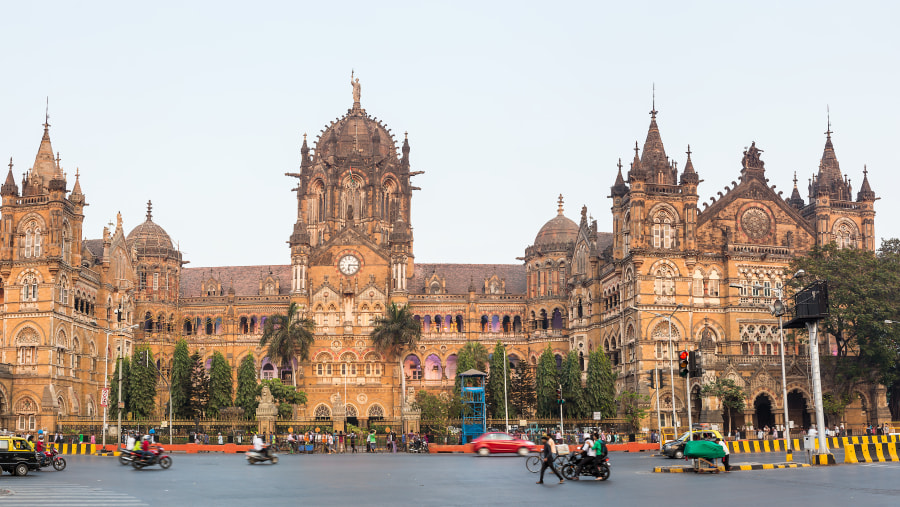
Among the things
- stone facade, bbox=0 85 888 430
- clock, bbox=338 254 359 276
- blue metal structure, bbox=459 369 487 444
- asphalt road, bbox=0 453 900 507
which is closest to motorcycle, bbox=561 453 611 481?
asphalt road, bbox=0 453 900 507

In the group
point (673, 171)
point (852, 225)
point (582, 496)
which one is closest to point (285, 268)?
point (673, 171)

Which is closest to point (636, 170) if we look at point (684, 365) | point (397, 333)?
point (397, 333)

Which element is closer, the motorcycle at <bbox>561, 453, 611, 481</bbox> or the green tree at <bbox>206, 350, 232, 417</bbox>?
the motorcycle at <bbox>561, 453, 611, 481</bbox>

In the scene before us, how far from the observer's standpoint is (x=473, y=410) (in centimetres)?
7419

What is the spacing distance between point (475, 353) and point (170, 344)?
3106 centimetres

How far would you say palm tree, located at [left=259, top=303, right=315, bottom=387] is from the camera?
98688mm

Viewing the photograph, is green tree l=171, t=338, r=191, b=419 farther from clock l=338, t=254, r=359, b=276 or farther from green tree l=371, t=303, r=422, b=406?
clock l=338, t=254, r=359, b=276

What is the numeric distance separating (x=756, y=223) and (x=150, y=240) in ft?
192

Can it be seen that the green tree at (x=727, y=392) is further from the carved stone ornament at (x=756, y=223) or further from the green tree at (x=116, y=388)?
the green tree at (x=116, y=388)

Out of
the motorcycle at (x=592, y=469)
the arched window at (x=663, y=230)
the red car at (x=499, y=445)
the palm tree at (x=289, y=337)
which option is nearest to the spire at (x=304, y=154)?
the palm tree at (x=289, y=337)

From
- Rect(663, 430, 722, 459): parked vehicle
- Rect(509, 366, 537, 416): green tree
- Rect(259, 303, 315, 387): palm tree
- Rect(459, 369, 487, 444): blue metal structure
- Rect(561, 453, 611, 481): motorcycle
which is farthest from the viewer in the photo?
Rect(259, 303, 315, 387): palm tree

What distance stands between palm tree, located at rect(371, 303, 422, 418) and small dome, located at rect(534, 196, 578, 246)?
1634 cm

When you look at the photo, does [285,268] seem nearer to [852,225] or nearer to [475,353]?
[475,353]

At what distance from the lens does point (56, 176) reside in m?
93.1
